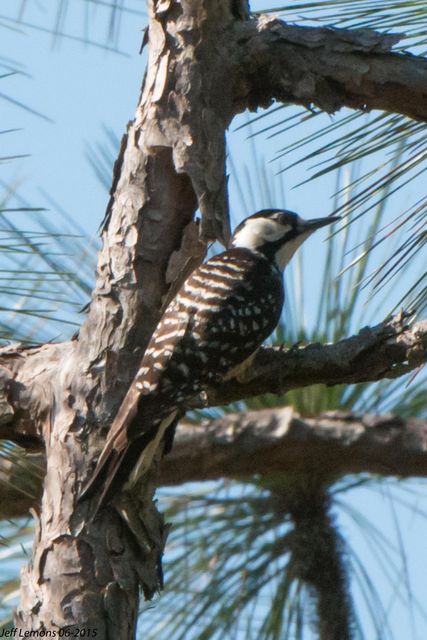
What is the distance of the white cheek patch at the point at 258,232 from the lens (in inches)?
117

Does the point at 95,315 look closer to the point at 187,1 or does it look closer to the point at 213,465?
the point at 213,465

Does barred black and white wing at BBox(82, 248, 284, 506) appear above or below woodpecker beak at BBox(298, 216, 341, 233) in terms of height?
below

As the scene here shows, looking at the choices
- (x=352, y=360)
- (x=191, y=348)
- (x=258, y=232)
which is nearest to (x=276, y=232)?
(x=258, y=232)

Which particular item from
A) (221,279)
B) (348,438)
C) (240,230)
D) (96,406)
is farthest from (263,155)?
(96,406)

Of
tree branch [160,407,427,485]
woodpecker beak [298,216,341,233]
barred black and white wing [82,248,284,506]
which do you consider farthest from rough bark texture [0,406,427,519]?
woodpecker beak [298,216,341,233]

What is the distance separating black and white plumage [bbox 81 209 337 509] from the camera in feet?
6.70

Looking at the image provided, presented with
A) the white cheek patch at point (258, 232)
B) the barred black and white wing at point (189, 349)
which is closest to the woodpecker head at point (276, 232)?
the white cheek patch at point (258, 232)

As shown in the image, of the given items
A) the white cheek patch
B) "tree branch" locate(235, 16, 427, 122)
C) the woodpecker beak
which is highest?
the woodpecker beak

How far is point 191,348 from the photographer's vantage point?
2305mm

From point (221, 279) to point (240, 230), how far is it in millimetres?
594

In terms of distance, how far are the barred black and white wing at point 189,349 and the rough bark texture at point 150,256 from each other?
5cm

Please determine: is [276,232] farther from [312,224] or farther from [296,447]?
[296,447]

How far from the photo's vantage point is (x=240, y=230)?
3.05 metres

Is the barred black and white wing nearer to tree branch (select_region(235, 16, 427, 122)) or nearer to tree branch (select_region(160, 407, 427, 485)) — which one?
tree branch (select_region(160, 407, 427, 485))
